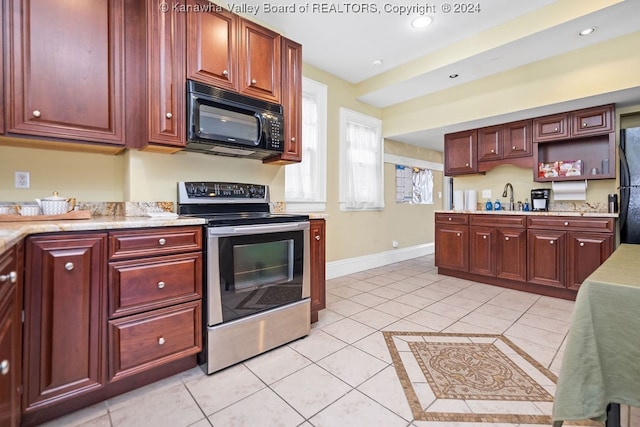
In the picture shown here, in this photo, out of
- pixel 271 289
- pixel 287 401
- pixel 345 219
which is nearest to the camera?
pixel 287 401

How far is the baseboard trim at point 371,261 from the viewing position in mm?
4129


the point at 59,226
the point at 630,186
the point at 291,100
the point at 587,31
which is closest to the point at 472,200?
the point at 630,186

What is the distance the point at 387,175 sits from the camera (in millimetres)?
4957

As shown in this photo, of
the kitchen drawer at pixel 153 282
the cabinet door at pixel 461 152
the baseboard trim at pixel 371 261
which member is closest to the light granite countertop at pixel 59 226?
the kitchen drawer at pixel 153 282

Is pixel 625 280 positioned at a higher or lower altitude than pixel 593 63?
lower

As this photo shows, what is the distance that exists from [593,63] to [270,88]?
10.8 ft

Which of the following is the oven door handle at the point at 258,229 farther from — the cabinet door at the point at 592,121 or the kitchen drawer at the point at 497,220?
the cabinet door at the point at 592,121

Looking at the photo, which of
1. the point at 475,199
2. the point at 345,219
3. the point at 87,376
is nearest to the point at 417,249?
the point at 475,199

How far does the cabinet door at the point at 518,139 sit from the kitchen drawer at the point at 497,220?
837 mm

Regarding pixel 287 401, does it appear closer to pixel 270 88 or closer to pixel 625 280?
pixel 625 280

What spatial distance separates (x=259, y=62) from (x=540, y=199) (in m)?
3.69

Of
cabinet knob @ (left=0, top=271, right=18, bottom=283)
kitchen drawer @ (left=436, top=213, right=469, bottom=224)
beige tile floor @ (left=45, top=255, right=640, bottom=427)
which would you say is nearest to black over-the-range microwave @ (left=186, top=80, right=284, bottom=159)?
cabinet knob @ (left=0, top=271, right=18, bottom=283)

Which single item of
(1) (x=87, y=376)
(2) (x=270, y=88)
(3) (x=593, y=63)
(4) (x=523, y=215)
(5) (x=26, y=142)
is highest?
(3) (x=593, y=63)

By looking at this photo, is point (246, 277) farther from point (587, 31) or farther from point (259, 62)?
point (587, 31)
